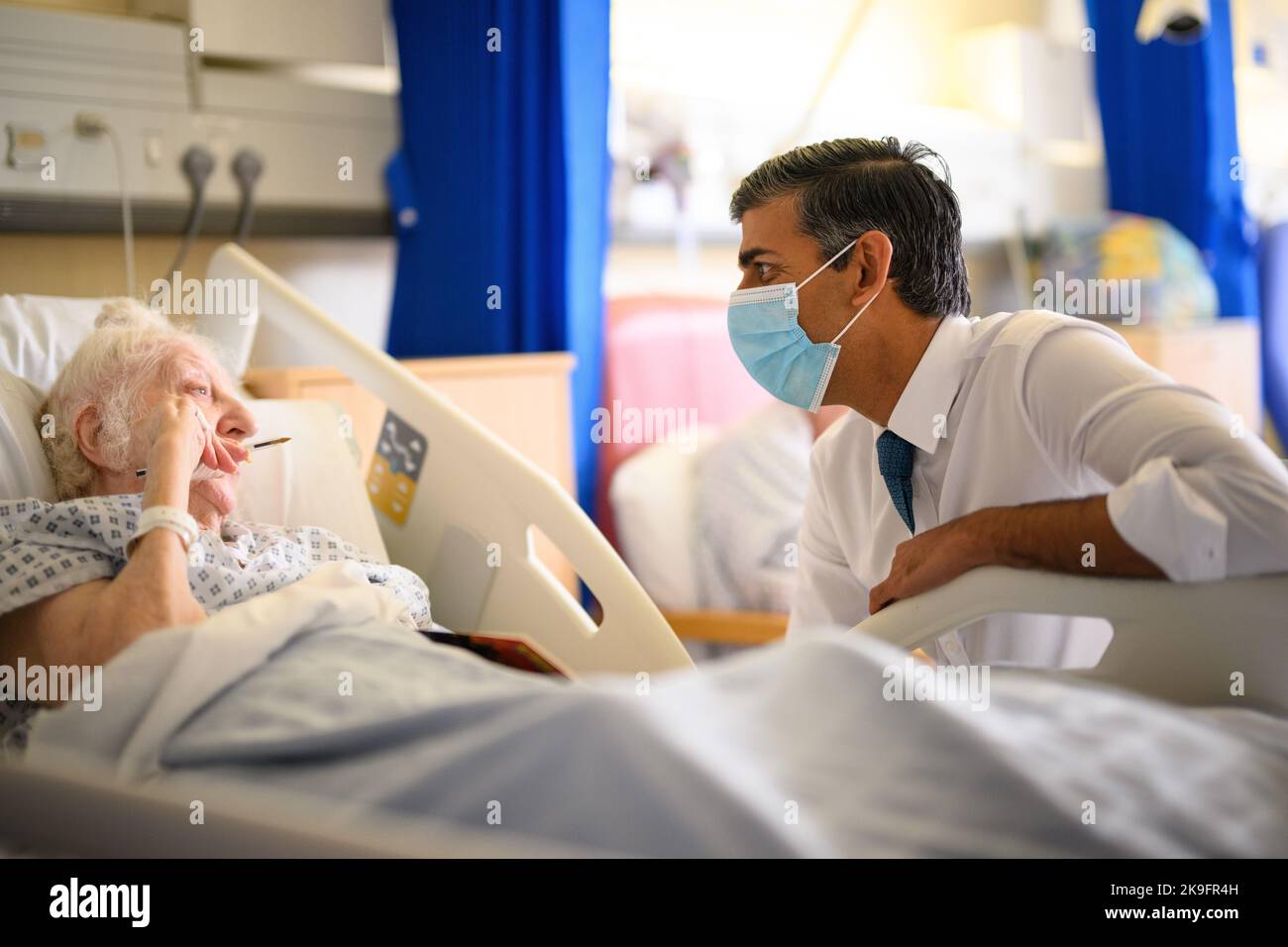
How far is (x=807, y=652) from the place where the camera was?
1015 mm

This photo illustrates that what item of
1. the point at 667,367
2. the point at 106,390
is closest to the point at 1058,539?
the point at 106,390

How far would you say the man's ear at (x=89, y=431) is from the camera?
1.64 m

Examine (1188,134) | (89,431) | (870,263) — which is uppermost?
(1188,134)

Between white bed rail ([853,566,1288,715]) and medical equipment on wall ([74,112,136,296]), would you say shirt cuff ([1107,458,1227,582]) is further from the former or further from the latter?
medical equipment on wall ([74,112,136,296])

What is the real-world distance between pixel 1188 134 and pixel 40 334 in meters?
3.99

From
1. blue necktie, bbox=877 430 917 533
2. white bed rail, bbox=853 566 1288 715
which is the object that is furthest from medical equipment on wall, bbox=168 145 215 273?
white bed rail, bbox=853 566 1288 715

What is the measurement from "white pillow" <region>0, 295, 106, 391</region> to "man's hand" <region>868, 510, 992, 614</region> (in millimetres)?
1287

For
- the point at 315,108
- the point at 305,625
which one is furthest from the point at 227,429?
the point at 315,108

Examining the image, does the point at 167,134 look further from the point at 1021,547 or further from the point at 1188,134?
the point at 1188,134

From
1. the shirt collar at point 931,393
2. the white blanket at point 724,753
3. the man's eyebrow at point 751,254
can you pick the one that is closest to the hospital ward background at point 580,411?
the white blanket at point 724,753

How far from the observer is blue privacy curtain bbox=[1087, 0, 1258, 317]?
4.42 m

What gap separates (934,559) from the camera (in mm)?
1430

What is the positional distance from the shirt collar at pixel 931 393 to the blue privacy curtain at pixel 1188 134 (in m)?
3.27

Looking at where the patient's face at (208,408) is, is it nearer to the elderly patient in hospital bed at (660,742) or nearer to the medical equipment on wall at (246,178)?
the elderly patient in hospital bed at (660,742)
